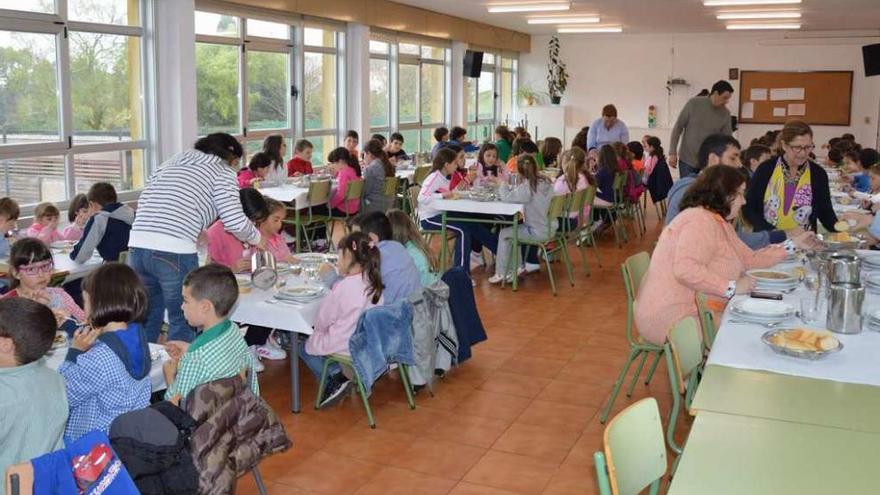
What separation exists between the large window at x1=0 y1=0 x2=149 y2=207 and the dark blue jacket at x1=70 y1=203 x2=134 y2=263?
2526 mm

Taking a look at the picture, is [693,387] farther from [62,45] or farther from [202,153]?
[62,45]

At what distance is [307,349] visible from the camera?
4691mm

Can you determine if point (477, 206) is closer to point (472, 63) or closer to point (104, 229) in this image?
point (104, 229)

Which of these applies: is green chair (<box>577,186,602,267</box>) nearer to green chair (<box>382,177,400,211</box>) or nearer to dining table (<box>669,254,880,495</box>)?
green chair (<box>382,177,400,211</box>)

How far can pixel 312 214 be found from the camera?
9281 mm

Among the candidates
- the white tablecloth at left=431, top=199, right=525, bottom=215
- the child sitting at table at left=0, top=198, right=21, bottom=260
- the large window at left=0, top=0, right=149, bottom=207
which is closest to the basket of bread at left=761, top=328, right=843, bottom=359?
the child sitting at table at left=0, top=198, right=21, bottom=260

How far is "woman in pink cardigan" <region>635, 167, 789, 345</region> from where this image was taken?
4.24 m

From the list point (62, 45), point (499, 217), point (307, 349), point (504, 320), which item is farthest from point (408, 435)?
point (62, 45)

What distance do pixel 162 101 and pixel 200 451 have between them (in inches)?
267

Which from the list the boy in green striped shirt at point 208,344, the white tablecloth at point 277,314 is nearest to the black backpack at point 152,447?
the boy in green striped shirt at point 208,344

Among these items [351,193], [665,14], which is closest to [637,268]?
[351,193]

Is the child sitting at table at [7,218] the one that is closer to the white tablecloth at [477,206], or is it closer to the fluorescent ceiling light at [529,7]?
the white tablecloth at [477,206]

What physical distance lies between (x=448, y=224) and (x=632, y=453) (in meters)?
5.98

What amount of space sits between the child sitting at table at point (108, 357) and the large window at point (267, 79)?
6.83 meters
